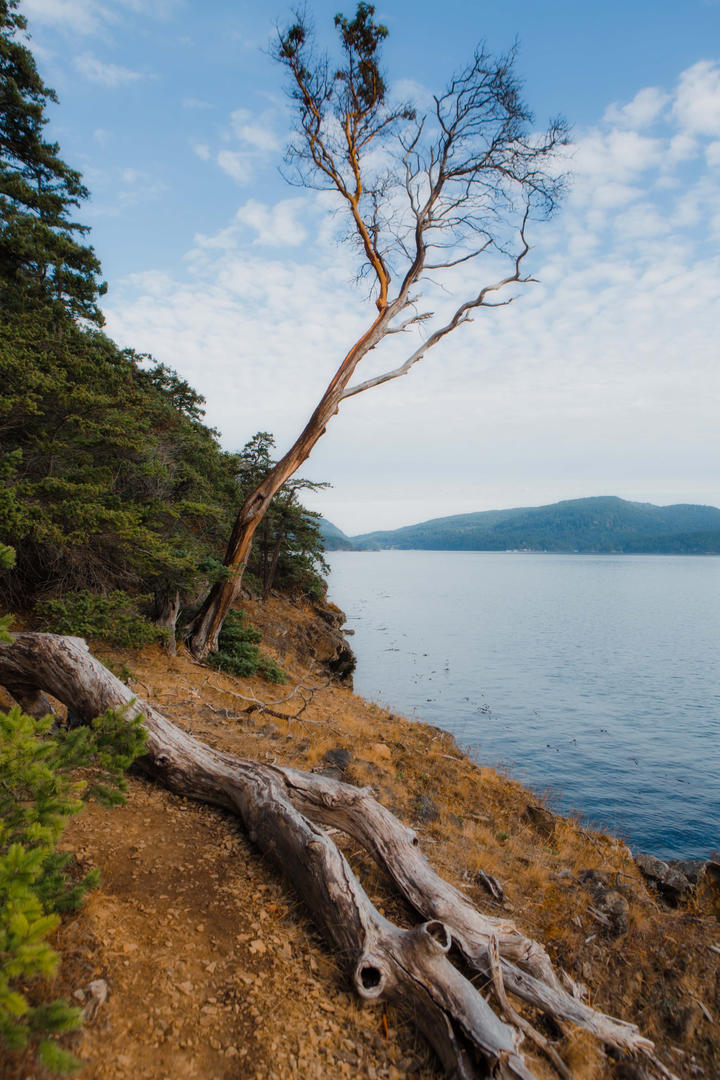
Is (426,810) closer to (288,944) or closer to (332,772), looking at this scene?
(332,772)

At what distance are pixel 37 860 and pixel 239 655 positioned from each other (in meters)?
11.0

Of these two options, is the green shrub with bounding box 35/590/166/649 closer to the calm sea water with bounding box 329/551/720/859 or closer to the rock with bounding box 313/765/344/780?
the rock with bounding box 313/765/344/780

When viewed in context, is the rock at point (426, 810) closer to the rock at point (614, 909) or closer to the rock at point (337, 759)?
the rock at point (337, 759)

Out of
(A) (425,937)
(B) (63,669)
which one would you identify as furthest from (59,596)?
(A) (425,937)

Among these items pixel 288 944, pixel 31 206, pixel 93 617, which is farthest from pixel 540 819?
pixel 31 206

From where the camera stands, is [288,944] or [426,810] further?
[426,810]

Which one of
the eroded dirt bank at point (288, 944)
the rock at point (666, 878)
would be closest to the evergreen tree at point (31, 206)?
the eroded dirt bank at point (288, 944)

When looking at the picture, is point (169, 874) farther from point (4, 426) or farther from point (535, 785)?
point (535, 785)

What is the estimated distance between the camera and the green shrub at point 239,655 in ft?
40.5

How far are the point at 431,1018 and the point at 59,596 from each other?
8.71m

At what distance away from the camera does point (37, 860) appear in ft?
6.79

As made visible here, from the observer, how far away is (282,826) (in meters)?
4.10

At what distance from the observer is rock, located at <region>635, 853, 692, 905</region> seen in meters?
7.01

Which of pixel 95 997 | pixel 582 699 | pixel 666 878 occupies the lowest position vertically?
pixel 582 699
